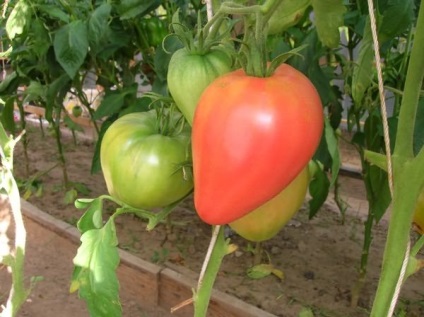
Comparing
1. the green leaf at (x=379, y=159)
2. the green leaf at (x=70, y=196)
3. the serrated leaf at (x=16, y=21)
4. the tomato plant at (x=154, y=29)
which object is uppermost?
the green leaf at (x=379, y=159)

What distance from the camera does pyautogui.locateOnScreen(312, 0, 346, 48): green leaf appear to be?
437 millimetres

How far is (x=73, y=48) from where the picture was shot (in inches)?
42.9

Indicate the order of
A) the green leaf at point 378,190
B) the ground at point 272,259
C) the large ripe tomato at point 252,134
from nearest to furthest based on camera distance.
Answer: the large ripe tomato at point 252,134 → the green leaf at point 378,190 → the ground at point 272,259

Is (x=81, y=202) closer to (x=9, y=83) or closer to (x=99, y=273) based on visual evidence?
(x=99, y=273)

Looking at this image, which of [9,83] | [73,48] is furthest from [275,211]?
[9,83]

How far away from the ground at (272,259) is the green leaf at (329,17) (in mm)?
965

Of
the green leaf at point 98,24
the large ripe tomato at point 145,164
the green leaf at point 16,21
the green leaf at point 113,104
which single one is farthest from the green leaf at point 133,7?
the large ripe tomato at point 145,164

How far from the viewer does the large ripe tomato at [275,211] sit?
45cm

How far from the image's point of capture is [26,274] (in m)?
1.62

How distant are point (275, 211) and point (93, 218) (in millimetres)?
176

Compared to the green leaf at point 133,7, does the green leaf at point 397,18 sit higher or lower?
higher

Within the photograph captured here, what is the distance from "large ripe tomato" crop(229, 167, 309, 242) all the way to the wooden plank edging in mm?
808

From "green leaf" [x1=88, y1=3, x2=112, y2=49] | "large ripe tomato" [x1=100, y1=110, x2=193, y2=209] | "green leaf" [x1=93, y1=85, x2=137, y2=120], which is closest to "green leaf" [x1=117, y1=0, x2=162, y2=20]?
"green leaf" [x1=88, y1=3, x2=112, y2=49]

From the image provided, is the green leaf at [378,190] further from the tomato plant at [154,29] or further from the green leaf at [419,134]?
the tomato plant at [154,29]
